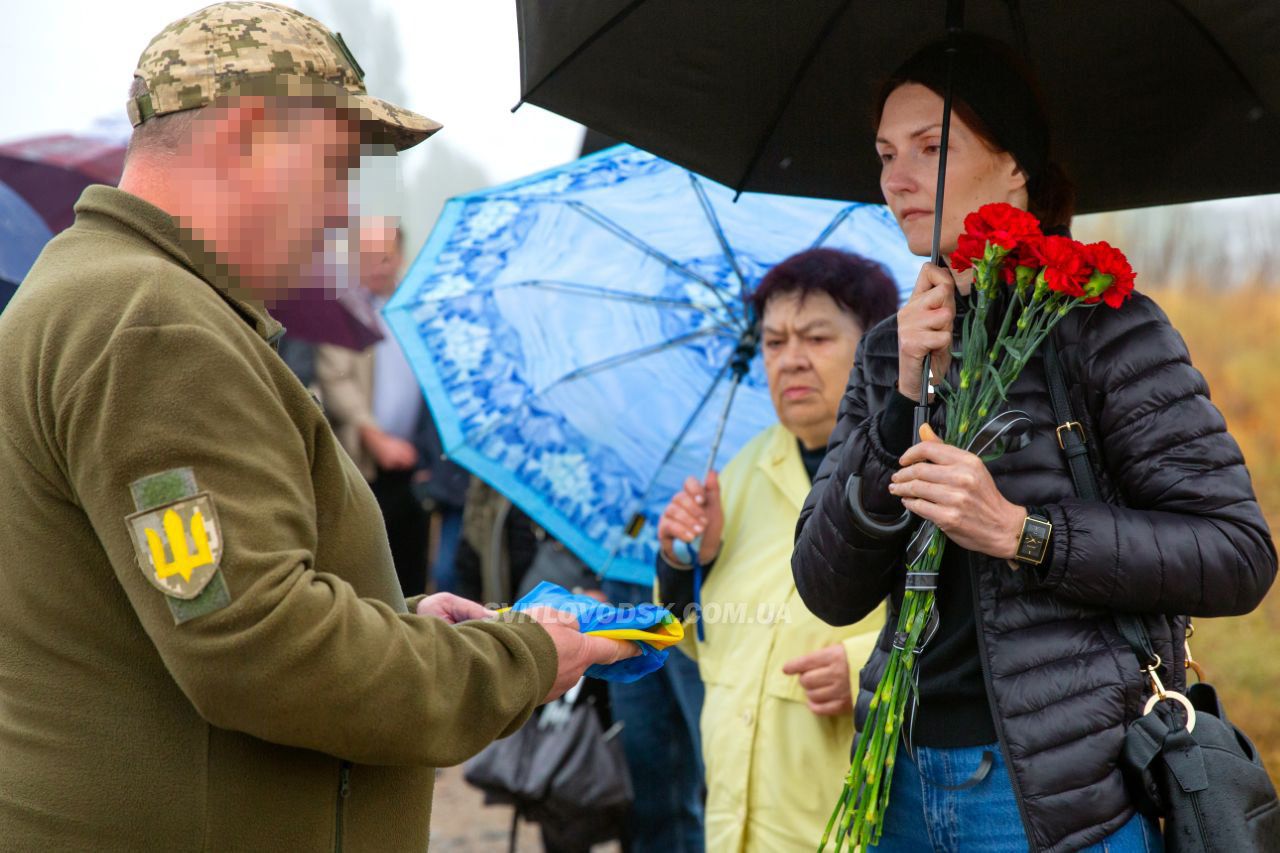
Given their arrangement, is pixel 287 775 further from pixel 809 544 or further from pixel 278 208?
pixel 809 544

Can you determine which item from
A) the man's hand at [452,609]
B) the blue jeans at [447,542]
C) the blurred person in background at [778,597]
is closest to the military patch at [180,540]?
the man's hand at [452,609]

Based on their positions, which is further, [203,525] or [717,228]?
[717,228]

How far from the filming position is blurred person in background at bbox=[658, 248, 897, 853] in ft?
9.56

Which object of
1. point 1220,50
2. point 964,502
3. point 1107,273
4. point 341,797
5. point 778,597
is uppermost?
point 1220,50

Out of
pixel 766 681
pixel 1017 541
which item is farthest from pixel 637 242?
pixel 1017 541

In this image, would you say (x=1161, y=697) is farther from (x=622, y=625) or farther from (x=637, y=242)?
(x=637, y=242)

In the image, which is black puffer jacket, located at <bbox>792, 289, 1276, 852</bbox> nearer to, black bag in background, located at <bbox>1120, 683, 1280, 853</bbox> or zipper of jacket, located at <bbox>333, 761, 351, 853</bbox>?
black bag in background, located at <bbox>1120, 683, 1280, 853</bbox>

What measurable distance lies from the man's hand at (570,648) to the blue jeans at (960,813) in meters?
0.59

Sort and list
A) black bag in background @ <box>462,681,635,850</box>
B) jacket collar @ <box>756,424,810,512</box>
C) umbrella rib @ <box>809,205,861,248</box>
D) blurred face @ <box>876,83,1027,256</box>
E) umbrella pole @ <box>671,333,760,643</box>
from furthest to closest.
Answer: black bag in background @ <box>462,681,635,850</box> < umbrella rib @ <box>809,205,861,248</box> < umbrella pole @ <box>671,333,760,643</box> < jacket collar @ <box>756,424,810,512</box> < blurred face @ <box>876,83,1027,256</box>

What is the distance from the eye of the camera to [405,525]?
5848 millimetres

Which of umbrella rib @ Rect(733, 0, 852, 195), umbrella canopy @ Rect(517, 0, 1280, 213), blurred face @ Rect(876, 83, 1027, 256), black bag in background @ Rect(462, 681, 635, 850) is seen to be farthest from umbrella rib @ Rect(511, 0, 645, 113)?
black bag in background @ Rect(462, 681, 635, 850)

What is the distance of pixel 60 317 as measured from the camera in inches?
57.2

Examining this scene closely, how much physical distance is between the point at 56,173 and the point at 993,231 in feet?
12.4

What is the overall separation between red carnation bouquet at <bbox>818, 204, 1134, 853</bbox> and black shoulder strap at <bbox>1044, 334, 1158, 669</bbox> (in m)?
0.05
